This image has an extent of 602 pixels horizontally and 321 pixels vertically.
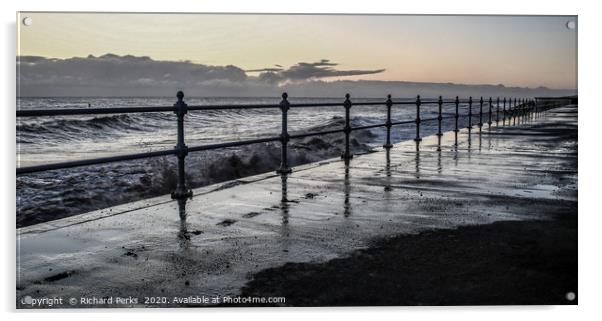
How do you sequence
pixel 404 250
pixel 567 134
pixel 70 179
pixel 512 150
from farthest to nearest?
pixel 567 134 → pixel 512 150 → pixel 70 179 → pixel 404 250

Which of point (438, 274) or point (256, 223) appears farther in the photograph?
point (256, 223)

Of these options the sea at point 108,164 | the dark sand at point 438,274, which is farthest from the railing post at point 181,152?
the dark sand at point 438,274

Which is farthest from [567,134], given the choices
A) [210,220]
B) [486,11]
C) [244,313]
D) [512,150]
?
[244,313]

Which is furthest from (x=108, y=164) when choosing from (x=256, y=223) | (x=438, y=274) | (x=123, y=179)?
(x=438, y=274)

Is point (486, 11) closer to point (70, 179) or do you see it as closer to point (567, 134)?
point (70, 179)

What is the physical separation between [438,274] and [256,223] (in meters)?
1.67

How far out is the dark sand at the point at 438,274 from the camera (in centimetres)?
294

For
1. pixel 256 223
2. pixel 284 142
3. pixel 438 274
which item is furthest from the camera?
pixel 284 142

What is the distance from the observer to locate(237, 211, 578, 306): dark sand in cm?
294

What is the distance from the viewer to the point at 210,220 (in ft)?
14.8

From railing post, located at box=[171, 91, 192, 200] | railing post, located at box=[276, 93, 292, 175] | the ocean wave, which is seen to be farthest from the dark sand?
the ocean wave

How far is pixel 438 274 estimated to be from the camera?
10.3 ft

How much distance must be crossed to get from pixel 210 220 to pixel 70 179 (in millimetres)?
5051

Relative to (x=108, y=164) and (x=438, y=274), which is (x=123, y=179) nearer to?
(x=108, y=164)
